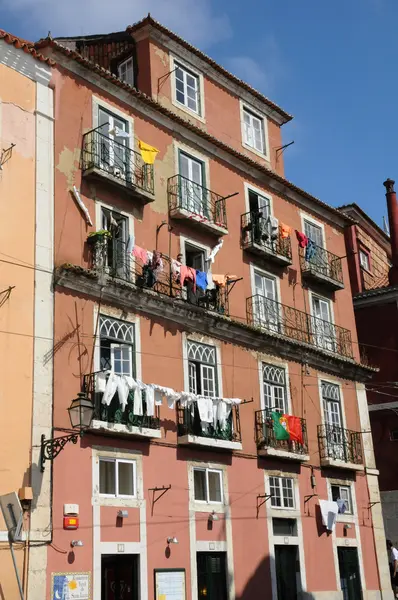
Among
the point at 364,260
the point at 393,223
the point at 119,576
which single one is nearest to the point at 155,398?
the point at 119,576

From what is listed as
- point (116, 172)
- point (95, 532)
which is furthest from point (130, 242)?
point (95, 532)

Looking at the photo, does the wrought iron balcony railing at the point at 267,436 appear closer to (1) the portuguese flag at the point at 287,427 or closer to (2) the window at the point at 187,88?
(1) the portuguese flag at the point at 287,427

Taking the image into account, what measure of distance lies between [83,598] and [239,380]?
326 inches

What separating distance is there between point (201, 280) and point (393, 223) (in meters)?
16.1

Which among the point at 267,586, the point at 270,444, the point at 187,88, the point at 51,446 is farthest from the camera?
the point at 187,88

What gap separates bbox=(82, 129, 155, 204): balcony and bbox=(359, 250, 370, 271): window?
1708 centimetres

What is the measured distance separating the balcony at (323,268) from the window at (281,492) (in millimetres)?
7402

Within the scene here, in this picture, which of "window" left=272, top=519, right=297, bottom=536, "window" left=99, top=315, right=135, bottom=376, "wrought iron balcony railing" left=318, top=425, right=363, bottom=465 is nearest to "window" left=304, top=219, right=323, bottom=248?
"wrought iron balcony railing" left=318, top=425, right=363, bottom=465

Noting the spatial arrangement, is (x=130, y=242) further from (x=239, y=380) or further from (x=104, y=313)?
(x=239, y=380)

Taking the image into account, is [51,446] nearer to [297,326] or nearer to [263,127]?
[297,326]

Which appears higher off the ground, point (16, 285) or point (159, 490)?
point (16, 285)

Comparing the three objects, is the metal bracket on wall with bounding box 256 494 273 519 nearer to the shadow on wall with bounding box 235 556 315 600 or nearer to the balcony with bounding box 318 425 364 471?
the shadow on wall with bounding box 235 556 315 600

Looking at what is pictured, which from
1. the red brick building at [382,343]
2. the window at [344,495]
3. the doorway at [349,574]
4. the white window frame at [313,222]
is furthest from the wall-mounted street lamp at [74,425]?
the red brick building at [382,343]

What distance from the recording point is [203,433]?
71.3ft
